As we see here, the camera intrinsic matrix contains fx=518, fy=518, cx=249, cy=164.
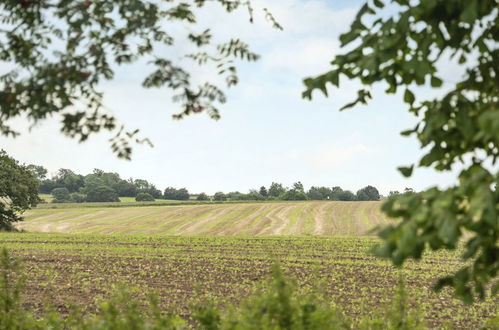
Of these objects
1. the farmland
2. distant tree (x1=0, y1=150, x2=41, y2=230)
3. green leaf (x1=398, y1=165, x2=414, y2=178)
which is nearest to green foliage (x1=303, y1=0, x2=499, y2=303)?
green leaf (x1=398, y1=165, x2=414, y2=178)

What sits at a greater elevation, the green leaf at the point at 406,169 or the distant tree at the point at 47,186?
the distant tree at the point at 47,186

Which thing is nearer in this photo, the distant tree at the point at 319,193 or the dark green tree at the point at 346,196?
the distant tree at the point at 319,193

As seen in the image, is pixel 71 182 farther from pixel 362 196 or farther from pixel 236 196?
pixel 362 196

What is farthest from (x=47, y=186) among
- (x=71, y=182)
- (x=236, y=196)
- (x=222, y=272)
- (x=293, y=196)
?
(x=222, y=272)

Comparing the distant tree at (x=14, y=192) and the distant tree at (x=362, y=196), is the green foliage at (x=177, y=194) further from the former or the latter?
the distant tree at (x=14, y=192)

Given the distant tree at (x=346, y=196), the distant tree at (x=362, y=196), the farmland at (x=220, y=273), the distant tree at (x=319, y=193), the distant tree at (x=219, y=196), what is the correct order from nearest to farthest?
1. the farmland at (x=220, y=273)
2. the distant tree at (x=219, y=196)
3. the distant tree at (x=319, y=193)
4. the distant tree at (x=346, y=196)
5. the distant tree at (x=362, y=196)

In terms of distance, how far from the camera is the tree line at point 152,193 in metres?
106

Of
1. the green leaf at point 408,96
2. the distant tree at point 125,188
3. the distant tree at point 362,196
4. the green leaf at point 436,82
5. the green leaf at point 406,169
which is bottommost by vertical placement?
the distant tree at point 362,196

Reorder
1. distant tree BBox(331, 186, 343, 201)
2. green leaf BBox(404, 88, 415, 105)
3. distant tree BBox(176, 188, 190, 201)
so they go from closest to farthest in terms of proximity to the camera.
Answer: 1. green leaf BBox(404, 88, 415, 105)
2. distant tree BBox(176, 188, 190, 201)
3. distant tree BBox(331, 186, 343, 201)

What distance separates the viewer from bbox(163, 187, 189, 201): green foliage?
117 metres

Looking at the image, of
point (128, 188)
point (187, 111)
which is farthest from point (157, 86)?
point (128, 188)

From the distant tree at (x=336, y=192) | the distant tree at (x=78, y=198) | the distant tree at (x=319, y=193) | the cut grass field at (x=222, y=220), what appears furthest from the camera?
the distant tree at (x=336, y=192)

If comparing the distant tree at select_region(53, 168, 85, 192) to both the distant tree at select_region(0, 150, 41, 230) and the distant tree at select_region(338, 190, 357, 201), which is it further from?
the distant tree at select_region(0, 150, 41, 230)

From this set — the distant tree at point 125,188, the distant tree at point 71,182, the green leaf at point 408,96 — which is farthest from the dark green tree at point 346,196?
the green leaf at point 408,96
